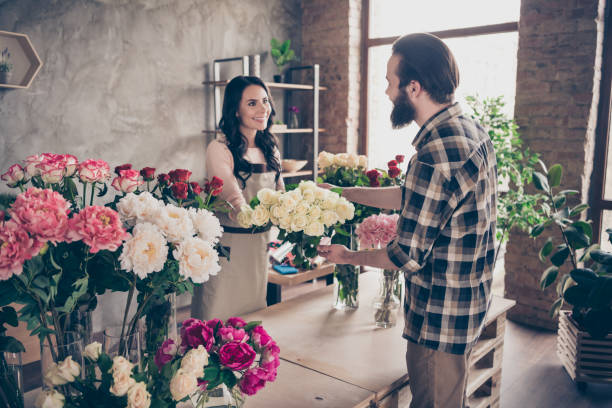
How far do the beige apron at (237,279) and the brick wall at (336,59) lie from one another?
2.49 m

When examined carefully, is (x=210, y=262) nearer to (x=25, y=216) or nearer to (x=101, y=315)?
(x=25, y=216)

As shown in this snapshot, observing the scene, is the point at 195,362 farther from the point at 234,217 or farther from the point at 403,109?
the point at 234,217

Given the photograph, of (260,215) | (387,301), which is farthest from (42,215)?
(387,301)

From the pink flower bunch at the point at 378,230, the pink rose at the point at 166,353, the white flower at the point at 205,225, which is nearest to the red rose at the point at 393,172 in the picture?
the pink flower bunch at the point at 378,230

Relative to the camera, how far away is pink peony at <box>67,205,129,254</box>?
79cm

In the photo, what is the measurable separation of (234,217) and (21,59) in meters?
1.81

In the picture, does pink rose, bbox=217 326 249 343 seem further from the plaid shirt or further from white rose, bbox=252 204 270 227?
white rose, bbox=252 204 270 227

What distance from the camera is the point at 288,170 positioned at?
446 cm

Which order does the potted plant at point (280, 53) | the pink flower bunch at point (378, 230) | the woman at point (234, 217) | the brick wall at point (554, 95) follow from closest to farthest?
the pink flower bunch at point (378, 230) < the woman at point (234, 217) < the brick wall at point (554, 95) < the potted plant at point (280, 53)

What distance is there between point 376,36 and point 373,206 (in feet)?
10.9

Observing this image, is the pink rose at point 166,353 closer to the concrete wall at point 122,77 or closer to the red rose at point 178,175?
the red rose at point 178,175

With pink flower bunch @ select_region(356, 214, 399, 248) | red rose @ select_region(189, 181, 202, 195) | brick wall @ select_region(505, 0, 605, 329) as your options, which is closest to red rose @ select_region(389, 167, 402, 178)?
pink flower bunch @ select_region(356, 214, 399, 248)

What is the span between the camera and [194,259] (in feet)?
2.94

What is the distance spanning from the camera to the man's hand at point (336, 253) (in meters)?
1.54
